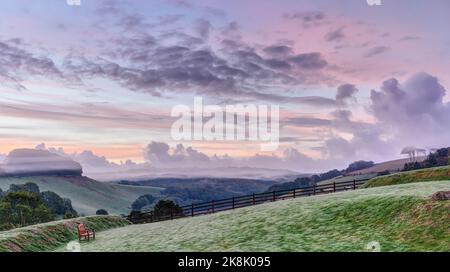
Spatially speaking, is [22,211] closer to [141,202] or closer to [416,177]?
[416,177]

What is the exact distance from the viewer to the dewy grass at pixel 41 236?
21406 millimetres

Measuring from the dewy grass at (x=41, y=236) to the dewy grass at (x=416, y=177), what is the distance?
2352 cm

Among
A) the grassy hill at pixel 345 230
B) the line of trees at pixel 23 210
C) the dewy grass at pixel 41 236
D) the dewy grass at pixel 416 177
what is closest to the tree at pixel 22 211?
the line of trees at pixel 23 210

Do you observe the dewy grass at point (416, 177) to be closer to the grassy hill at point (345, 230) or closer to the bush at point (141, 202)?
the grassy hill at point (345, 230)

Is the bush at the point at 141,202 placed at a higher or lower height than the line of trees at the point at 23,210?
lower

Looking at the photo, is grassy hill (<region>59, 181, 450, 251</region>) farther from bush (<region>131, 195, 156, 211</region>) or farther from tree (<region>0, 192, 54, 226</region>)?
bush (<region>131, 195, 156, 211</region>)

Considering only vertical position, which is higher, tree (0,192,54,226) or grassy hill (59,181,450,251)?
grassy hill (59,181,450,251)

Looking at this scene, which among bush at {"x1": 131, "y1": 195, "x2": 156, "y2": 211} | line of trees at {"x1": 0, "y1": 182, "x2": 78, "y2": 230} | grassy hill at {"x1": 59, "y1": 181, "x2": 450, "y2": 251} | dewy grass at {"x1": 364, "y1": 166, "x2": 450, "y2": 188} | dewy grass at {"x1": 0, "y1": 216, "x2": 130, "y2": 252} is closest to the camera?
grassy hill at {"x1": 59, "y1": 181, "x2": 450, "y2": 251}

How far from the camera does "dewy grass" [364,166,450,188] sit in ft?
118

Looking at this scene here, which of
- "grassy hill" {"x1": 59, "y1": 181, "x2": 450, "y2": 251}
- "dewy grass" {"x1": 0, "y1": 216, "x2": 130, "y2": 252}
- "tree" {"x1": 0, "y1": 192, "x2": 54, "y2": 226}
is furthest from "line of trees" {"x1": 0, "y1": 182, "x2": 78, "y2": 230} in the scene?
"grassy hill" {"x1": 59, "y1": 181, "x2": 450, "y2": 251}

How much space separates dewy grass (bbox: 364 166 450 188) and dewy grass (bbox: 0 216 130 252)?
23523 millimetres
